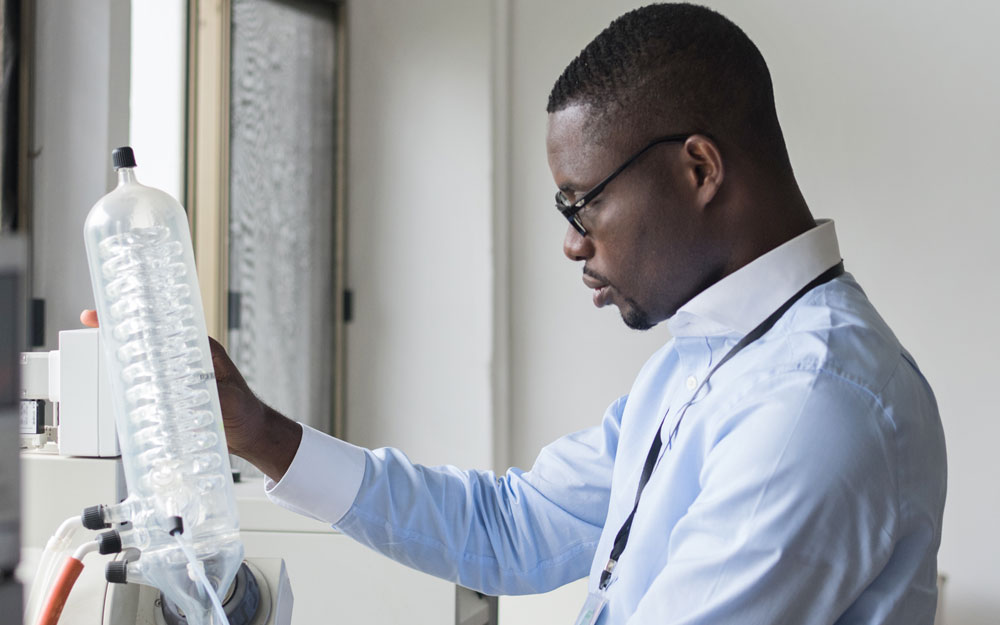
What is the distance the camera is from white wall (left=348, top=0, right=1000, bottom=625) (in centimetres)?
261

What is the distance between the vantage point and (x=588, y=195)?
1.10 metres

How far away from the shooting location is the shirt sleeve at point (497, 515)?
1279 millimetres

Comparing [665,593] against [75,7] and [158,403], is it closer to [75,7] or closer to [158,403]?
[158,403]

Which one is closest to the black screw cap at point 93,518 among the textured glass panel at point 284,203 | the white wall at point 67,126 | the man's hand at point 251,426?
the man's hand at point 251,426

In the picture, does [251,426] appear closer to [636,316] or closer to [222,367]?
[222,367]

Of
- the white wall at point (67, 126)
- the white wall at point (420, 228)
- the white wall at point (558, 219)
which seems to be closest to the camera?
the white wall at point (67, 126)

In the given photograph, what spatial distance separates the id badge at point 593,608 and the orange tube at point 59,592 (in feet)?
1.73

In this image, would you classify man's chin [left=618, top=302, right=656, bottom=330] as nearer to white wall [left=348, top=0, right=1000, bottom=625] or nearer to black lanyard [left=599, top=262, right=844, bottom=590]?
black lanyard [left=599, top=262, right=844, bottom=590]

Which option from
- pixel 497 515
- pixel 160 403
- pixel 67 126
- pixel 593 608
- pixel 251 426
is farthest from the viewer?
pixel 67 126

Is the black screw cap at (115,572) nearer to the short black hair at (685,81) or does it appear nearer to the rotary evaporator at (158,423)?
the rotary evaporator at (158,423)

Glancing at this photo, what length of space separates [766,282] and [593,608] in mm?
408

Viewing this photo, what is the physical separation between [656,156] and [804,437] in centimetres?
36

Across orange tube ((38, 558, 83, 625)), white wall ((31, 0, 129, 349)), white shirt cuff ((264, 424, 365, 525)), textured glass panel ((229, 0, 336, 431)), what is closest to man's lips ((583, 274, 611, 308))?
white shirt cuff ((264, 424, 365, 525))

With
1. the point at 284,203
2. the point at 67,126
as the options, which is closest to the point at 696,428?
the point at 67,126
